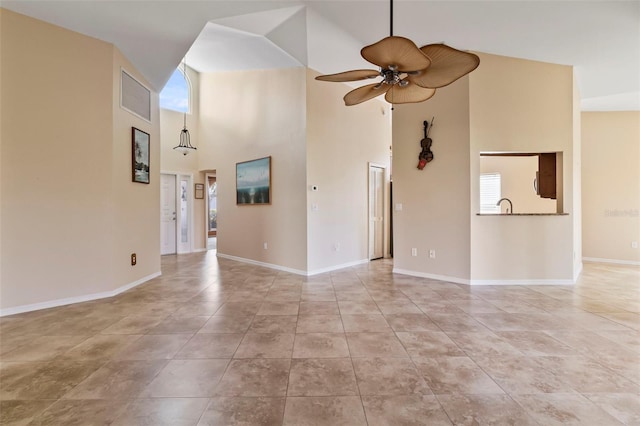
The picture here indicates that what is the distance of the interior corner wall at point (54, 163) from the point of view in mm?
3055

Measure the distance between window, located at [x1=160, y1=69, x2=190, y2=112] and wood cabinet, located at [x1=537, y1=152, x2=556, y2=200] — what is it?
7.57m

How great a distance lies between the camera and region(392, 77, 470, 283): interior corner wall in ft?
13.9

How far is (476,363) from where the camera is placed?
6.81 feet

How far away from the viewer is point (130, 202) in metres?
4.05

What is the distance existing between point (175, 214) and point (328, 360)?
655 cm

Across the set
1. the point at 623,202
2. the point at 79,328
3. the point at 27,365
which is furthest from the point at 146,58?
the point at 623,202

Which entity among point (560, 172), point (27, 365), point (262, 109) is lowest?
point (27, 365)

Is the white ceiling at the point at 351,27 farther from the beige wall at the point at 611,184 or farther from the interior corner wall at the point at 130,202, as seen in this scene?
the beige wall at the point at 611,184

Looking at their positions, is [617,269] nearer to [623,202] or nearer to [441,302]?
[623,202]

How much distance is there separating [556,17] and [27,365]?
19.2 feet

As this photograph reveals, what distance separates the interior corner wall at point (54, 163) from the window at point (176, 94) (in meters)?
3.64

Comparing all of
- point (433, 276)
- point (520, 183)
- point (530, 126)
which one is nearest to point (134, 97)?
point (433, 276)

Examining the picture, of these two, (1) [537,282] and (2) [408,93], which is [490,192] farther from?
→ (2) [408,93]

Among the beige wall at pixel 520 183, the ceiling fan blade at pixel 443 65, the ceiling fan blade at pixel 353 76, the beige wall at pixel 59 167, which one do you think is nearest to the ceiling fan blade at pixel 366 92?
the ceiling fan blade at pixel 353 76
